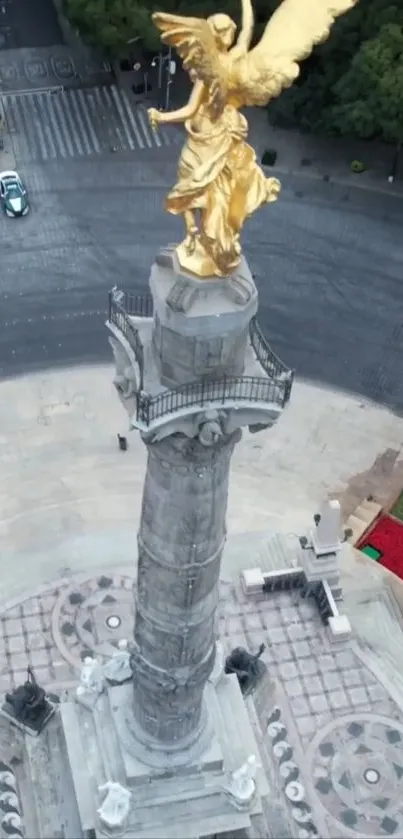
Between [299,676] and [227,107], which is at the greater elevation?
[227,107]

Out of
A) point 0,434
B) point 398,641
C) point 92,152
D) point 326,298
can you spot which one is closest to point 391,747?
point 398,641

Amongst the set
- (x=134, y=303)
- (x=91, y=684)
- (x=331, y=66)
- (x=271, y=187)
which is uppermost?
(x=271, y=187)

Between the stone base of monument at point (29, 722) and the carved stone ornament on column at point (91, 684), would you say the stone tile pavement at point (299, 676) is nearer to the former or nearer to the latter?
the stone base of monument at point (29, 722)

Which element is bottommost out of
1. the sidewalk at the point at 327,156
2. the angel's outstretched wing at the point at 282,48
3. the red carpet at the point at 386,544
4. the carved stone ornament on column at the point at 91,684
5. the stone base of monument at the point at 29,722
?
the stone base of monument at the point at 29,722

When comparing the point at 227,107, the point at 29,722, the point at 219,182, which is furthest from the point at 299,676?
the point at 227,107

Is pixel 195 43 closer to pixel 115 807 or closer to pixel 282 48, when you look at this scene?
pixel 282 48

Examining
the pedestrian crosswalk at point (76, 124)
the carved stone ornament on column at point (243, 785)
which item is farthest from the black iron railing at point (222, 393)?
the pedestrian crosswalk at point (76, 124)

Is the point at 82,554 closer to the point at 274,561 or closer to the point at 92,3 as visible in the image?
the point at 274,561
